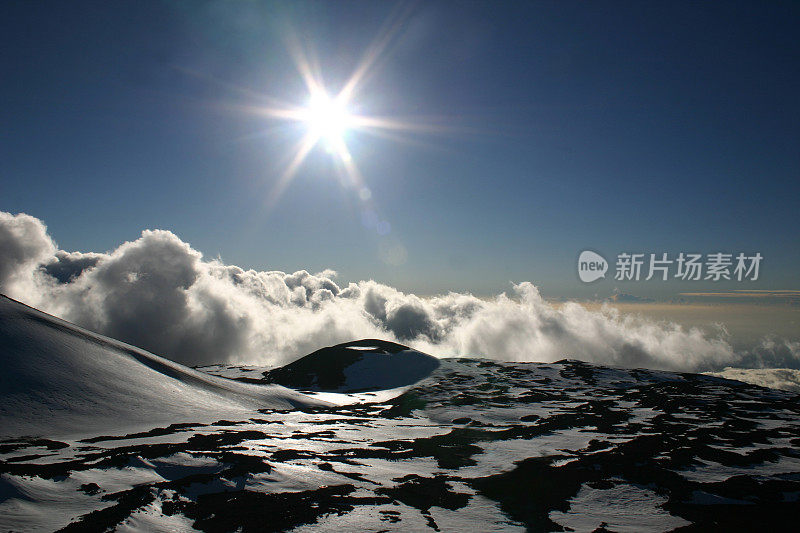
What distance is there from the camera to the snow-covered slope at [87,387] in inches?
1748

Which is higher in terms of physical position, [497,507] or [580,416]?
[580,416]

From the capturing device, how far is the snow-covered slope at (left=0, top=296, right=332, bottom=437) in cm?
4441

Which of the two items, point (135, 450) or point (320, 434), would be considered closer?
point (135, 450)

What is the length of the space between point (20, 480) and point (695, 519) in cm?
4598

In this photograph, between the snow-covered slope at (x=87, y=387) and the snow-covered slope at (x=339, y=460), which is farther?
the snow-covered slope at (x=87, y=387)

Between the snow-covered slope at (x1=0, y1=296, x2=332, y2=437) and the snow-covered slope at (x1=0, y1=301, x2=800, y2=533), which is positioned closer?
the snow-covered slope at (x1=0, y1=301, x2=800, y2=533)

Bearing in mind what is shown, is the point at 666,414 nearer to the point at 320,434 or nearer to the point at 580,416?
the point at 580,416

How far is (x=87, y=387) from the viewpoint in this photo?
52.6m

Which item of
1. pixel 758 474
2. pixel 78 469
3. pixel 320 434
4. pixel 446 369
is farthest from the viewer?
pixel 446 369

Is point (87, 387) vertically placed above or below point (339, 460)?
below

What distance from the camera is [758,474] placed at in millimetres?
42844

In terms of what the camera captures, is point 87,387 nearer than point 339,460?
No

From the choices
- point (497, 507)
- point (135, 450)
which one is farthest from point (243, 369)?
point (497, 507)

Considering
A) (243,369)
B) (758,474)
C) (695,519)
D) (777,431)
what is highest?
(777,431)
